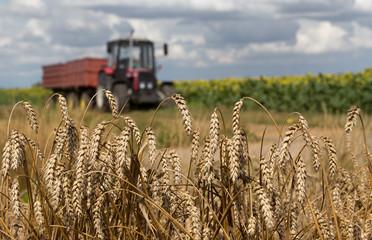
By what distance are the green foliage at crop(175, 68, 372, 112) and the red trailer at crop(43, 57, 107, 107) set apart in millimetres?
5940

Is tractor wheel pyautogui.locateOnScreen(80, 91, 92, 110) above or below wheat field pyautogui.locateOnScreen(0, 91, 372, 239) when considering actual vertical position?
below

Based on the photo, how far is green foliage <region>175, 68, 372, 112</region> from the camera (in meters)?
19.6

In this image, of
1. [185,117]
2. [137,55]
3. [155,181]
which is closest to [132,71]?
[137,55]

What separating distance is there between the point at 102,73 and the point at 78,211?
59.6 ft

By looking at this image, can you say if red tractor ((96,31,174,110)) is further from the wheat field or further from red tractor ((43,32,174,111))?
the wheat field

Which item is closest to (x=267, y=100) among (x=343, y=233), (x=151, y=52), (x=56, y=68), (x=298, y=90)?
(x=298, y=90)

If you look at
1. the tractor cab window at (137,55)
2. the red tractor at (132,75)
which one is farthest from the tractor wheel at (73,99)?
the tractor cab window at (137,55)

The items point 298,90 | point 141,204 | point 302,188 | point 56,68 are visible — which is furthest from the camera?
point 56,68

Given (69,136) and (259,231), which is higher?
(69,136)

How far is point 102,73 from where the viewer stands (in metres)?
19.7

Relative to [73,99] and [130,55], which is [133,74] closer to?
[130,55]

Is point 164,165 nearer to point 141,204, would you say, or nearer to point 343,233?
point 141,204

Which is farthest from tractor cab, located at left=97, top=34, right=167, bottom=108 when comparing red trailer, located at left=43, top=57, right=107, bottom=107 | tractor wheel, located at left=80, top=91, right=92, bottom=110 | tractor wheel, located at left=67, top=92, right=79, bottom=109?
tractor wheel, located at left=67, top=92, right=79, bottom=109

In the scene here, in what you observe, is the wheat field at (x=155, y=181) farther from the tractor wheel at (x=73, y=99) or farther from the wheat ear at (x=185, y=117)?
the tractor wheel at (x=73, y=99)
